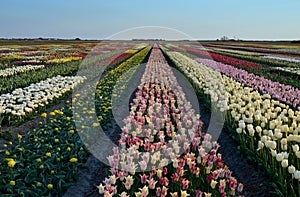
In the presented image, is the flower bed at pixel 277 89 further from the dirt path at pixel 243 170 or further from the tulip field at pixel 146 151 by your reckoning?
the dirt path at pixel 243 170

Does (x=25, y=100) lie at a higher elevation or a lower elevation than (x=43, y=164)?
higher

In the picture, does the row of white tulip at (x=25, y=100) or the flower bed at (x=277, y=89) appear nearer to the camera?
the row of white tulip at (x=25, y=100)

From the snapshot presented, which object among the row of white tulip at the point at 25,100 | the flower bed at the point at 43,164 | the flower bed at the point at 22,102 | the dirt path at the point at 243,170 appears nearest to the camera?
the flower bed at the point at 43,164

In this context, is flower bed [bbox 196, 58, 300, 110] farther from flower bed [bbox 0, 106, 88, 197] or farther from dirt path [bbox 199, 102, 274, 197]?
flower bed [bbox 0, 106, 88, 197]

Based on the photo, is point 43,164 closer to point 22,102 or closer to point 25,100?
point 22,102

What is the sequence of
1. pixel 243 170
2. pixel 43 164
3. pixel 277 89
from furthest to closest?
pixel 277 89 → pixel 243 170 → pixel 43 164

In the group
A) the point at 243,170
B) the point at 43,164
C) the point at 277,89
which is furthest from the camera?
the point at 277,89

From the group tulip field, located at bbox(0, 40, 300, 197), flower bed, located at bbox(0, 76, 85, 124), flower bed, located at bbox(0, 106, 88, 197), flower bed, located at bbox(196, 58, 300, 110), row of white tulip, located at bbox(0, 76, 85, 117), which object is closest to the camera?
tulip field, located at bbox(0, 40, 300, 197)

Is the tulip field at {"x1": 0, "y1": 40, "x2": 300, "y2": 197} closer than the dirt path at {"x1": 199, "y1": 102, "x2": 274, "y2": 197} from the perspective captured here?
Yes

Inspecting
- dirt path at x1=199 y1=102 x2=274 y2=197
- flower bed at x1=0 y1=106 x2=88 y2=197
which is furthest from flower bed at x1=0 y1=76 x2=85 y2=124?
dirt path at x1=199 y1=102 x2=274 y2=197

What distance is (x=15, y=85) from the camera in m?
10.6

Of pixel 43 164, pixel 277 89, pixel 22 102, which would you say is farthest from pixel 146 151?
pixel 277 89

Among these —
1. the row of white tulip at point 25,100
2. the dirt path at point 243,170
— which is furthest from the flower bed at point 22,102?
the dirt path at point 243,170

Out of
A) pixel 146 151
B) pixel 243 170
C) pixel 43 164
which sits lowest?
pixel 243 170
